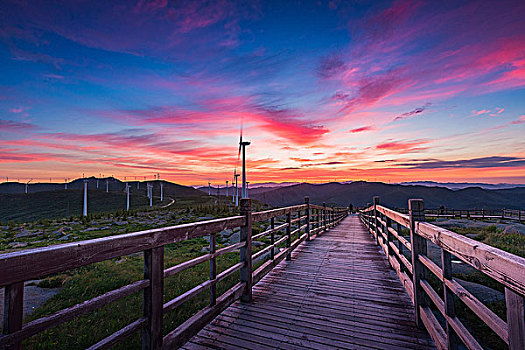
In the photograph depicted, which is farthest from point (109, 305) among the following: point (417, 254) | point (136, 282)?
point (417, 254)

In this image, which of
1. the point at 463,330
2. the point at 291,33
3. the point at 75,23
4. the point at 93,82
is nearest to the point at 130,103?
the point at 93,82

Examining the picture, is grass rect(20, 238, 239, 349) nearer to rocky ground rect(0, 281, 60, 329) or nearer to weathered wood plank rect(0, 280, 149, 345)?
rocky ground rect(0, 281, 60, 329)

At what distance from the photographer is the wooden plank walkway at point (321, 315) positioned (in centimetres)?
324

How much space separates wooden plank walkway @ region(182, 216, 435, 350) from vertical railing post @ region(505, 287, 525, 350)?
80.7 inches

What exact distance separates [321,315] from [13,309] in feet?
12.5

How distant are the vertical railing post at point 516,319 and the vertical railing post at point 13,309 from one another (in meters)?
2.94

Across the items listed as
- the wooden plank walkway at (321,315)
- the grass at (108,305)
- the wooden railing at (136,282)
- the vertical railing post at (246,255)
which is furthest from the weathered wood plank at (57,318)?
the vertical railing post at (246,255)

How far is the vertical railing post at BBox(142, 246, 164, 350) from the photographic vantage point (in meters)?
2.62

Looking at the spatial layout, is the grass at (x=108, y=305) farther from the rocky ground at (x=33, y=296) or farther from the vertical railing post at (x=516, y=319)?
the vertical railing post at (x=516, y=319)

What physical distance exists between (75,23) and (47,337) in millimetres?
10804

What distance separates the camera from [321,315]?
4012 millimetres

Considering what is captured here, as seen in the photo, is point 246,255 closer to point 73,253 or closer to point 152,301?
point 152,301

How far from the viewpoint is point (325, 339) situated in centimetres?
332

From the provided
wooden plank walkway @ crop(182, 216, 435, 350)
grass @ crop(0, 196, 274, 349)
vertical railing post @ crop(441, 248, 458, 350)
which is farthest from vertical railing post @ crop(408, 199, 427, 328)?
grass @ crop(0, 196, 274, 349)
